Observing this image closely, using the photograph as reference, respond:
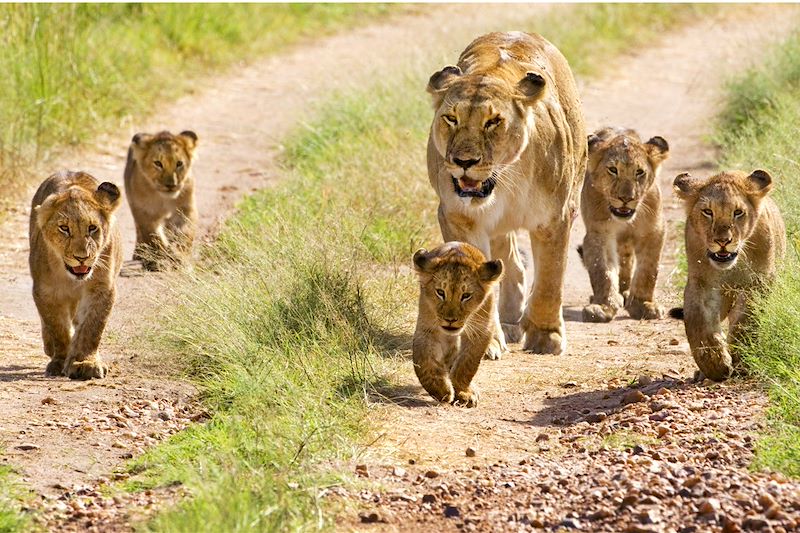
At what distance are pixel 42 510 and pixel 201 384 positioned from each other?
1.86 metres

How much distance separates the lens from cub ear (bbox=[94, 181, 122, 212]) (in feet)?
25.5

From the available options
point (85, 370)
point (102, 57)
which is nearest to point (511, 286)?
point (85, 370)

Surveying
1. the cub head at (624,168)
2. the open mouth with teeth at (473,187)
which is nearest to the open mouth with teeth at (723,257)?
the open mouth with teeth at (473,187)

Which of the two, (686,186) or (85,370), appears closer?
(686,186)

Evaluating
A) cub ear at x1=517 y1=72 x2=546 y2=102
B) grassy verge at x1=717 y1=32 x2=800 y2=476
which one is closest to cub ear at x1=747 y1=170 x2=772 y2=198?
grassy verge at x1=717 y1=32 x2=800 y2=476

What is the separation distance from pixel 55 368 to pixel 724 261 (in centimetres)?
338

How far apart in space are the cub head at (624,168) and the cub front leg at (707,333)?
2.23 meters

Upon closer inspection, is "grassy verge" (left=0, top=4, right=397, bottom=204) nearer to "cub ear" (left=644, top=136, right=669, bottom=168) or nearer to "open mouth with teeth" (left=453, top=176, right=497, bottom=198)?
"cub ear" (left=644, top=136, right=669, bottom=168)

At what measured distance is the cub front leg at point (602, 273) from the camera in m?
9.73

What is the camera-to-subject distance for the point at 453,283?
277 inches

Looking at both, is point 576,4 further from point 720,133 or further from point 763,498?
point 763,498

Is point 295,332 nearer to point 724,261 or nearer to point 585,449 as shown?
point 585,449

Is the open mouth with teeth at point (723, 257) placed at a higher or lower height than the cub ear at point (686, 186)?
lower

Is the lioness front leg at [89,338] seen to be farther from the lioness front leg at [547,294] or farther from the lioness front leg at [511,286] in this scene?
the lioness front leg at [511,286]
